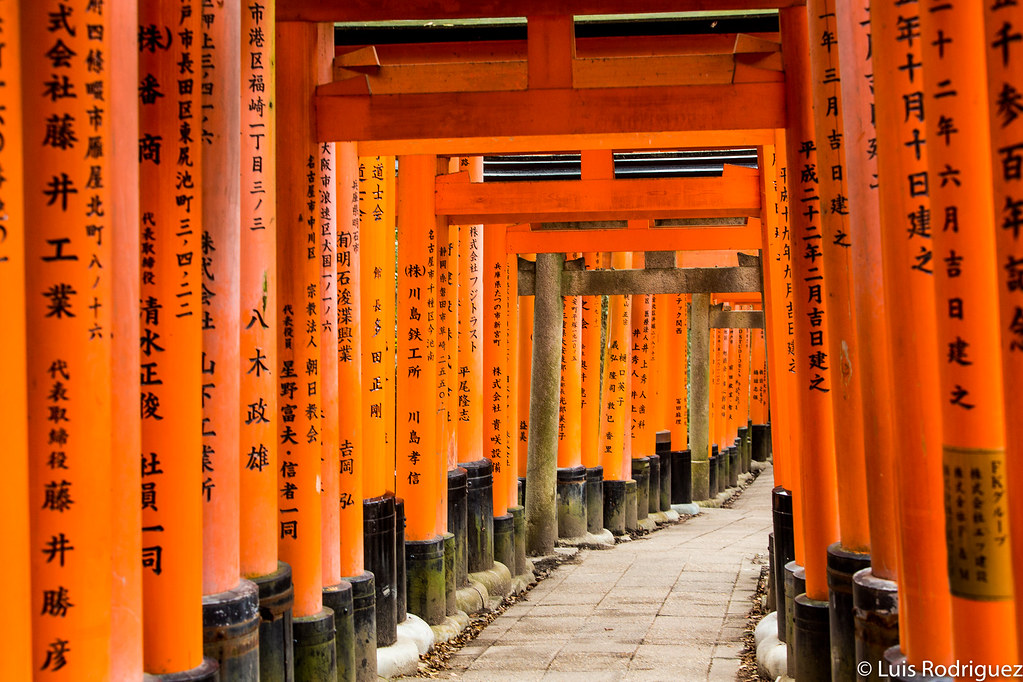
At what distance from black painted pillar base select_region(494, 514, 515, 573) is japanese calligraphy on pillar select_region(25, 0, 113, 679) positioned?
7459 mm

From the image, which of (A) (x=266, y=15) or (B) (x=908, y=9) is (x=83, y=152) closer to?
(A) (x=266, y=15)

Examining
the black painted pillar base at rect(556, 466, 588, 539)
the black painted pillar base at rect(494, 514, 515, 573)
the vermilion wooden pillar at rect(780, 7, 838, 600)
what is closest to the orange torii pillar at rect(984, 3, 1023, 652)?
the vermilion wooden pillar at rect(780, 7, 838, 600)

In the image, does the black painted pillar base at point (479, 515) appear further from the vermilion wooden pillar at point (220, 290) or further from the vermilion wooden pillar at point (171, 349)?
the vermilion wooden pillar at point (171, 349)

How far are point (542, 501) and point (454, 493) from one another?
124 inches

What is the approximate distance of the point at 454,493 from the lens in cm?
883

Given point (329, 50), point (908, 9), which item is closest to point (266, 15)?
point (329, 50)

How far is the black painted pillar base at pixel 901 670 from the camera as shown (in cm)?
304

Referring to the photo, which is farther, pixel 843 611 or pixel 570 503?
pixel 570 503

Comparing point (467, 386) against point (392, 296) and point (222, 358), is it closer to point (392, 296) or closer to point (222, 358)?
point (392, 296)

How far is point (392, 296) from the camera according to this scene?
7.70 metres

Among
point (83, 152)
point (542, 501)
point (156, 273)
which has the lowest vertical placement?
point (542, 501)

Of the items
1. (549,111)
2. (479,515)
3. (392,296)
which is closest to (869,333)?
(549,111)

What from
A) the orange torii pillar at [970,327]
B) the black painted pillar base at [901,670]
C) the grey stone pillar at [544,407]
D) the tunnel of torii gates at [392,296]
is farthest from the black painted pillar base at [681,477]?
the orange torii pillar at [970,327]

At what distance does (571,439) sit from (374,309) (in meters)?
5.98
